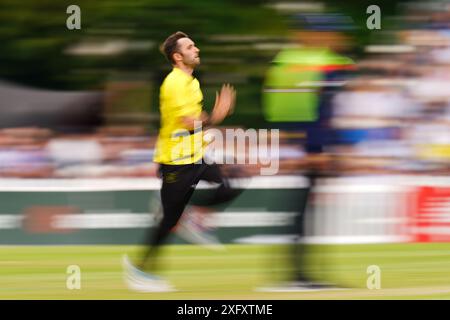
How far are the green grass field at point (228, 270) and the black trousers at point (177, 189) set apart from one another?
1.33 ft

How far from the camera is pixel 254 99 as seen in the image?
12633 mm

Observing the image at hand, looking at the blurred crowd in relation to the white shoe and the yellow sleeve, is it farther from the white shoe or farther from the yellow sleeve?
the yellow sleeve

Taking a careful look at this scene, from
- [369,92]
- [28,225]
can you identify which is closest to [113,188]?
[28,225]

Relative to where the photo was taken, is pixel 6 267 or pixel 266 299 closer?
pixel 266 299

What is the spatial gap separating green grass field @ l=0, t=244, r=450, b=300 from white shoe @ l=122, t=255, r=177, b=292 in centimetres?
4

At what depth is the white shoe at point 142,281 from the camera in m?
7.94

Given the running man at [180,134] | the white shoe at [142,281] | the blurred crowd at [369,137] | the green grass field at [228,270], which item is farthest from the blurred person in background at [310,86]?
the blurred crowd at [369,137]

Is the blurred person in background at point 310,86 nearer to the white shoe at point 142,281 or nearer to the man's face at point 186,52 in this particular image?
the man's face at point 186,52

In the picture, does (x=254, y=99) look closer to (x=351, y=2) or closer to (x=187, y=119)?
(x=351, y=2)

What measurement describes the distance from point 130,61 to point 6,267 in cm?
391

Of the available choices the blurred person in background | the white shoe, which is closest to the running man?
the white shoe

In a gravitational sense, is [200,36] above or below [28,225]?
above

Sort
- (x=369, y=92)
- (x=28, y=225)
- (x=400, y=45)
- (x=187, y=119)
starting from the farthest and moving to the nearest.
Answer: (x=400, y=45) → (x=369, y=92) → (x=28, y=225) → (x=187, y=119)

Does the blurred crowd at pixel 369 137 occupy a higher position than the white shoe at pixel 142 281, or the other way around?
the blurred crowd at pixel 369 137
